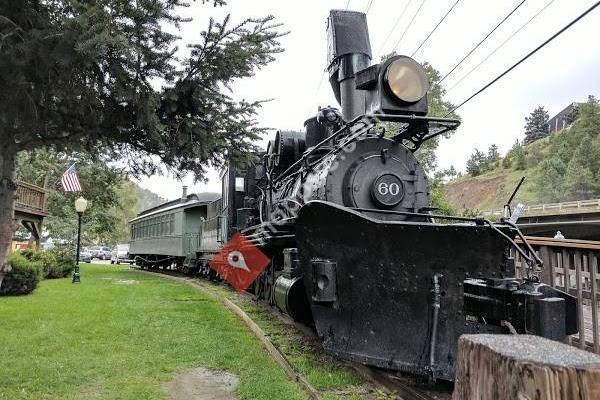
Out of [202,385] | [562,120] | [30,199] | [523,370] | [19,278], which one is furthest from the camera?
[562,120]

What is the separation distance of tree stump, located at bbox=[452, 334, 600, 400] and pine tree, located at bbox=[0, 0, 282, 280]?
276 cm

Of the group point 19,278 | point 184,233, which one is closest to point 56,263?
point 184,233

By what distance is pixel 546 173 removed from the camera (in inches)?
2712

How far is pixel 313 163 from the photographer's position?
656 cm

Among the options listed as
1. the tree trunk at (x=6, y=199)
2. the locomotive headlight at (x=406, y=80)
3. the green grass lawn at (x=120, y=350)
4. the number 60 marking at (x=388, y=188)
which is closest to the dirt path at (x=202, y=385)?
the green grass lawn at (x=120, y=350)

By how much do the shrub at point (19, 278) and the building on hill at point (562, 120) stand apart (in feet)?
336

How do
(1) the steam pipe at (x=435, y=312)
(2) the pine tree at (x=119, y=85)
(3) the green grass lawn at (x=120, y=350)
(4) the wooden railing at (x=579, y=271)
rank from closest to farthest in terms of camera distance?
(2) the pine tree at (x=119, y=85) < (1) the steam pipe at (x=435, y=312) < (3) the green grass lawn at (x=120, y=350) < (4) the wooden railing at (x=579, y=271)

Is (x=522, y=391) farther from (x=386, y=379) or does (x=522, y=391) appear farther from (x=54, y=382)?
(x=54, y=382)

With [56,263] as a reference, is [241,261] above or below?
above

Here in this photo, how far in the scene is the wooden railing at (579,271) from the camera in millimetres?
5055

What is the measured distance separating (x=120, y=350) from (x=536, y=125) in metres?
121

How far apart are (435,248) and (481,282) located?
49cm

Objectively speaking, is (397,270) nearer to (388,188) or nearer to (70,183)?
(388,188)

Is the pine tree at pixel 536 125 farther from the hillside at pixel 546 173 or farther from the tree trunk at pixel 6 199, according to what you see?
the tree trunk at pixel 6 199
